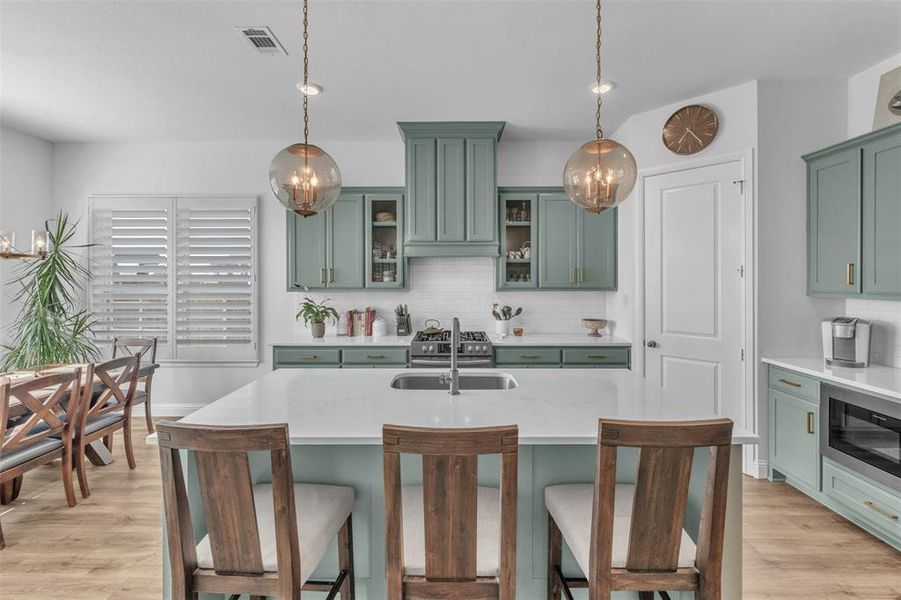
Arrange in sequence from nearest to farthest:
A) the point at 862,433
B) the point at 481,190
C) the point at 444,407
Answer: the point at 444,407 < the point at 862,433 < the point at 481,190

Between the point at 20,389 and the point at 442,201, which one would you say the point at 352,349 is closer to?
the point at 442,201

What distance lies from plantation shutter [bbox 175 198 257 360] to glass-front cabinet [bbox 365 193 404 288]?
126 centimetres

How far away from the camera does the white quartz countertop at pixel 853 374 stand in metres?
2.48

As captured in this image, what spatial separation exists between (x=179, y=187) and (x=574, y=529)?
5004 mm

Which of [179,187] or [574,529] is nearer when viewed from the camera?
[574,529]

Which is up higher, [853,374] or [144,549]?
[853,374]

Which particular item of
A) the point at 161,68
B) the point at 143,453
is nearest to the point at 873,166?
the point at 161,68

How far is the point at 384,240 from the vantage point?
472 centimetres

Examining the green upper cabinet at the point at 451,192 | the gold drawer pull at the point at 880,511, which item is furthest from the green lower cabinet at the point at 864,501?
the green upper cabinet at the point at 451,192

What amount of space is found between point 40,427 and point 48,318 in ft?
5.46

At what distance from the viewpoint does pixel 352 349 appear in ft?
13.9

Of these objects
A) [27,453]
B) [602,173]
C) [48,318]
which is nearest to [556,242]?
[602,173]

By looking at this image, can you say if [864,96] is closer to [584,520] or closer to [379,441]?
[584,520]

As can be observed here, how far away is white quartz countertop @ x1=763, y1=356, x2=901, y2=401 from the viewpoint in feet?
8.15
